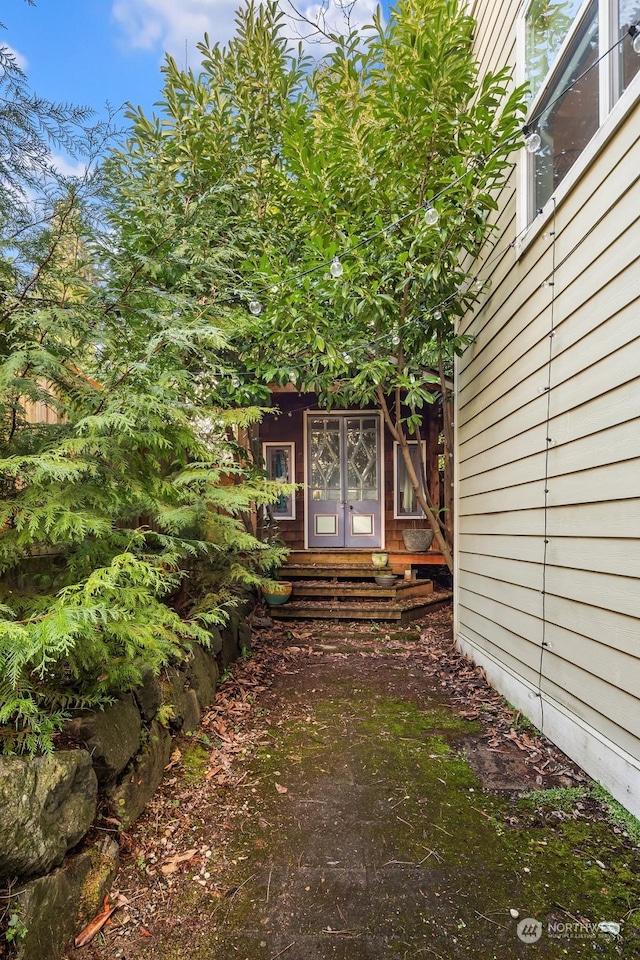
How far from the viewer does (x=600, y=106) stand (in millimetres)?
2203

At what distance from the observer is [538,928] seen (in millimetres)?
1493

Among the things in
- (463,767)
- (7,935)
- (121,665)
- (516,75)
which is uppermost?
(516,75)

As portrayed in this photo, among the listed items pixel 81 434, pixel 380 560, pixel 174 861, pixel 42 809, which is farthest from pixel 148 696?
pixel 380 560

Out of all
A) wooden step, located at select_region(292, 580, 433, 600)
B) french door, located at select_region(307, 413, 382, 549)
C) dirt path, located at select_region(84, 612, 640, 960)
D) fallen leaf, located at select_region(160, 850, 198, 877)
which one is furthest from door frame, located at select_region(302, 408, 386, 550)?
fallen leaf, located at select_region(160, 850, 198, 877)

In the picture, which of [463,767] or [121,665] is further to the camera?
[463,767]

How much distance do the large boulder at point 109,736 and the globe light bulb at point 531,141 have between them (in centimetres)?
372

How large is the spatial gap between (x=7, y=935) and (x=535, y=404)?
10.5 feet

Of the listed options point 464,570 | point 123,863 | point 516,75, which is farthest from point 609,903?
point 516,75

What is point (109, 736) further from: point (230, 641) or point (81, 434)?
point (230, 641)

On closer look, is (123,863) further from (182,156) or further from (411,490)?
(411,490)

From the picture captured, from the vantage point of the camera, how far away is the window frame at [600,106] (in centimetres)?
205

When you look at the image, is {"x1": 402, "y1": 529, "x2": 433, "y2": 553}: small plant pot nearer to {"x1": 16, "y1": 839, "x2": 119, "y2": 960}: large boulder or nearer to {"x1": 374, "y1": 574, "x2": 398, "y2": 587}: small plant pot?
{"x1": 374, "y1": 574, "x2": 398, "y2": 587}: small plant pot

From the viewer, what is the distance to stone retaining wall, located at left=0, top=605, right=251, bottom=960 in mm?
1348

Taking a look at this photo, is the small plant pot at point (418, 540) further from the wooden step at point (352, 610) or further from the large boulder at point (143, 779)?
the large boulder at point (143, 779)
